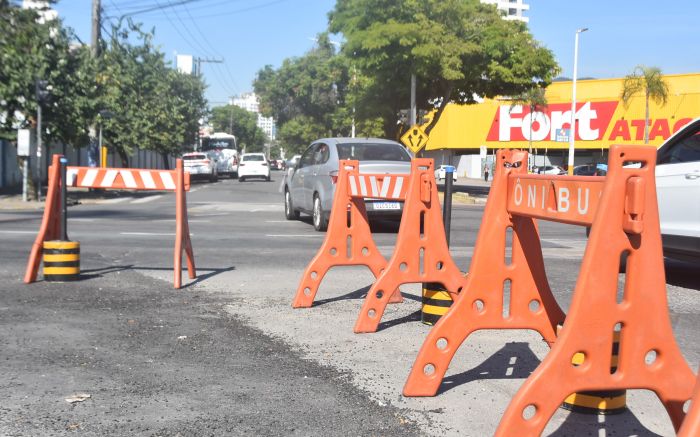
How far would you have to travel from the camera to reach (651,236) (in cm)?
302

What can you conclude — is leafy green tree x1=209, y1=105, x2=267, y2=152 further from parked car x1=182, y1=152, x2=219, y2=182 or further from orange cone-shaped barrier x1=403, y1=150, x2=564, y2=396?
orange cone-shaped barrier x1=403, y1=150, x2=564, y2=396

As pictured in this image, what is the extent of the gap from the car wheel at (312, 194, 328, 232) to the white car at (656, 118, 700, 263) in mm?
6698

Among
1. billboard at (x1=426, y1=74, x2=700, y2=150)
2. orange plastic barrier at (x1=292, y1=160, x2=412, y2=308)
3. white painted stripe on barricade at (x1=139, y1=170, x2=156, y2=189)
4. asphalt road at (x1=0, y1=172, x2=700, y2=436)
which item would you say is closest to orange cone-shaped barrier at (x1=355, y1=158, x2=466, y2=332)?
asphalt road at (x1=0, y1=172, x2=700, y2=436)

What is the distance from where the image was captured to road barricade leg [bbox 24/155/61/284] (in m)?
7.73

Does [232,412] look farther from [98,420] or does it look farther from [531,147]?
[531,147]

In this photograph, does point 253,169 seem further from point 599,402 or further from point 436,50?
point 599,402

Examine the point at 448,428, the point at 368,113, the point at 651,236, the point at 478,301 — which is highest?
the point at 368,113

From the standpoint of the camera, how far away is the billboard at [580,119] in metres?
52.9

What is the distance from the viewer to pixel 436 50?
28.9m

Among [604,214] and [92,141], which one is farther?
[92,141]

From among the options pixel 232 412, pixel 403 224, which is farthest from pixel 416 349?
pixel 232 412

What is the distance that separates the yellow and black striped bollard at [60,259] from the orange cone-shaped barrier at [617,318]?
19.1ft

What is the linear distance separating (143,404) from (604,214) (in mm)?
2416

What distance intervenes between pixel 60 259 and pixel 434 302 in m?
3.88
